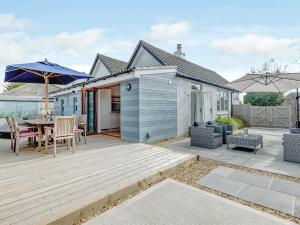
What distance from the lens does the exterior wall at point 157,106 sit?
7284mm

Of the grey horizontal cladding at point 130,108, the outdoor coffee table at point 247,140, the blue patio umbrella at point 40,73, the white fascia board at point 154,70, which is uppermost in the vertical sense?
the white fascia board at point 154,70

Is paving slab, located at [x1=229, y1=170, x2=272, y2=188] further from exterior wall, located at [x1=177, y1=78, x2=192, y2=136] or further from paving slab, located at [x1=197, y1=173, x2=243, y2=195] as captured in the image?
exterior wall, located at [x1=177, y1=78, x2=192, y2=136]

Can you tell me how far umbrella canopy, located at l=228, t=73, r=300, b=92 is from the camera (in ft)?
24.8

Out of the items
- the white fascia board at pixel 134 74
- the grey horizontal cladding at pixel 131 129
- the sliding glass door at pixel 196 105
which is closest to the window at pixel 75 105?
the white fascia board at pixel 134 74

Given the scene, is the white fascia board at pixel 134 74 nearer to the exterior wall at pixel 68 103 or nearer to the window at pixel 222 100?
the exterior wall at pixel 68 103

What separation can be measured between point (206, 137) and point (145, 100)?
2.78 m

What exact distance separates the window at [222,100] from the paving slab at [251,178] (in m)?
9.51

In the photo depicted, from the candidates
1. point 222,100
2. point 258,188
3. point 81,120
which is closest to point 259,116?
point 222,100

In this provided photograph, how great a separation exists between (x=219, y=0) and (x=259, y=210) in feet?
27.1

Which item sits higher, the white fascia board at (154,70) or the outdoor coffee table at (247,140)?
the white fascia board at (154,70)

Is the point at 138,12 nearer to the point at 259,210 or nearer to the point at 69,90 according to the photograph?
the point at 69,90

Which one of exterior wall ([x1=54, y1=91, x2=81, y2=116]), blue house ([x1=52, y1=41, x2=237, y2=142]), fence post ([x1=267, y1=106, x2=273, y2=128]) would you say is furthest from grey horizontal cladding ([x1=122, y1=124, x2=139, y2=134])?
fence post ([x1=267, y1=106, x2=273, y2=128])

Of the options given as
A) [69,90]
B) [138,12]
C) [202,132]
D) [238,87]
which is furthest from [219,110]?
[69,90]

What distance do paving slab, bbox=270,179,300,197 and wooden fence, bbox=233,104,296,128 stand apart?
11.7 m
